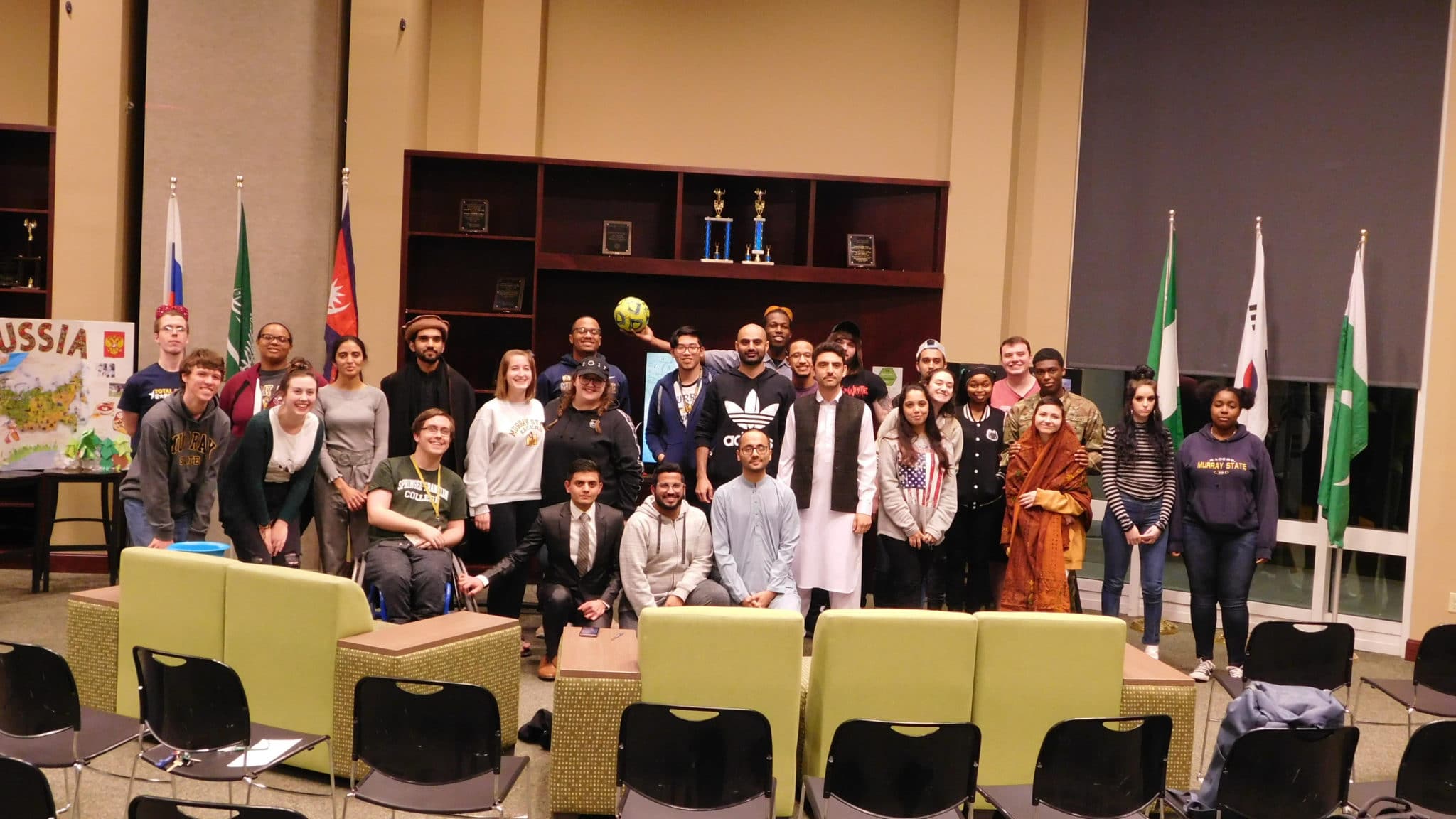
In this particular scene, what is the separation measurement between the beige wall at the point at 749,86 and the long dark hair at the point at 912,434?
99.7 inches

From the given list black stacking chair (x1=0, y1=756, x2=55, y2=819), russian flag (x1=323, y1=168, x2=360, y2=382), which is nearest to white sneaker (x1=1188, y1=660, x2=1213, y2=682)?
russian flag (x1=323, y1=168, x2=360, y2=382)

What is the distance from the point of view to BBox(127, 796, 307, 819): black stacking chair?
7.41ft

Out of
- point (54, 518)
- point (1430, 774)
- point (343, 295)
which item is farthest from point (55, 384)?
point (1430, 774)

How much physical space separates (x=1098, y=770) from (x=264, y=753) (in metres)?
2.20

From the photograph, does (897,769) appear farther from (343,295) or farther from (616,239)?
(616,239)

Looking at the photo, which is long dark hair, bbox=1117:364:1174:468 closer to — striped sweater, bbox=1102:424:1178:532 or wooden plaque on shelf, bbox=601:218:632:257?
striped sweater, bbox=1102:424:1178:532

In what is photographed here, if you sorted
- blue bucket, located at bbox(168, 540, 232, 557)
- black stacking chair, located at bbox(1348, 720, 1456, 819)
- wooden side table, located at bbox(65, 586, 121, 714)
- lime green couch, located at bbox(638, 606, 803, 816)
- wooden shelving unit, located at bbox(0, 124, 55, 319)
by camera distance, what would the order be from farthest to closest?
1. wooden shelving unit, located at bbox(0, 124, 55, 319)
2. blue bucket, located at bbox(168, 540, 232, 557)
3. wooden side table, located at bbox(65, 586, 121, 714)
4. lime green couch, located at bbox(638, 606, 803, 816)
5. black stacking chair, located at bbox(1348, 720, 1456, 819)

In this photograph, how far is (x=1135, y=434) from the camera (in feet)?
19.3

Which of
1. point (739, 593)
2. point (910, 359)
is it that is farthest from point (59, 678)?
point (910, 359)

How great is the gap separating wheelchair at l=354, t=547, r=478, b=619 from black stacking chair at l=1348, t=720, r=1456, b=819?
3.18m

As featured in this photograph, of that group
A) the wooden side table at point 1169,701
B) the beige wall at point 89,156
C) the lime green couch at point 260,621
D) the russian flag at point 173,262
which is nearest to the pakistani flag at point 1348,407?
the wooden side table at point 1169,701

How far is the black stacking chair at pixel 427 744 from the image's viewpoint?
306cm

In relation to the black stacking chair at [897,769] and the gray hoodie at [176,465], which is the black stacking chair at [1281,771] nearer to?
the black stacking chair at [897,769]

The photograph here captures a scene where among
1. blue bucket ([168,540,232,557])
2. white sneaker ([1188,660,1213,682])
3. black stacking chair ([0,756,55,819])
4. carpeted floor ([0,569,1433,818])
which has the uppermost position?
blue bucket ([168,540,232,557])
